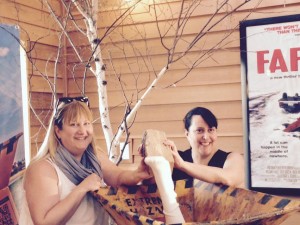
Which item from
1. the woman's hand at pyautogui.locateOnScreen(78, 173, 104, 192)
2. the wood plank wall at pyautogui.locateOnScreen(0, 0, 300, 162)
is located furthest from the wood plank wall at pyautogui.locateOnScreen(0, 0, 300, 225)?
the woman's hand at pyautogui.locateOnScreen(78, 173, 104, 192)

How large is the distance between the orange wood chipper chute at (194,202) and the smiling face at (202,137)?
53 cm

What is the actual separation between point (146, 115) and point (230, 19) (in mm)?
854

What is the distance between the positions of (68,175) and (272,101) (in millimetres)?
1718

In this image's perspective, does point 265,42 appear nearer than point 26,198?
No

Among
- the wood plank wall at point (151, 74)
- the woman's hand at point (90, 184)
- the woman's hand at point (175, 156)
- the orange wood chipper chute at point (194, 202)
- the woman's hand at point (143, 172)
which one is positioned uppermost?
the wood plank wall at point (151, 74)

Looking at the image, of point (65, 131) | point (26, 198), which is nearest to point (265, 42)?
point (65, 131)

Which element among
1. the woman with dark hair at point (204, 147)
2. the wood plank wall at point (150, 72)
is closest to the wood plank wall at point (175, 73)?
the wood plank wall at point (150, 72)

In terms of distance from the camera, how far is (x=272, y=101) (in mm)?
2840

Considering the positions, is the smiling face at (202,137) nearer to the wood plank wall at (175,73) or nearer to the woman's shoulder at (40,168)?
the woman's shoulder at (40,168)

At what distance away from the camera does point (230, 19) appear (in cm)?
293

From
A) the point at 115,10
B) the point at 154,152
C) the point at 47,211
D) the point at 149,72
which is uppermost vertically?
the point at 115,10

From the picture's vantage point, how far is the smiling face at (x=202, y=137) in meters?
1.94

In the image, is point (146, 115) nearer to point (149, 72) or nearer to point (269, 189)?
point (149, 72)

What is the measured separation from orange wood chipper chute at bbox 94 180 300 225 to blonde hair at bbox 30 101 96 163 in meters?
0.27
